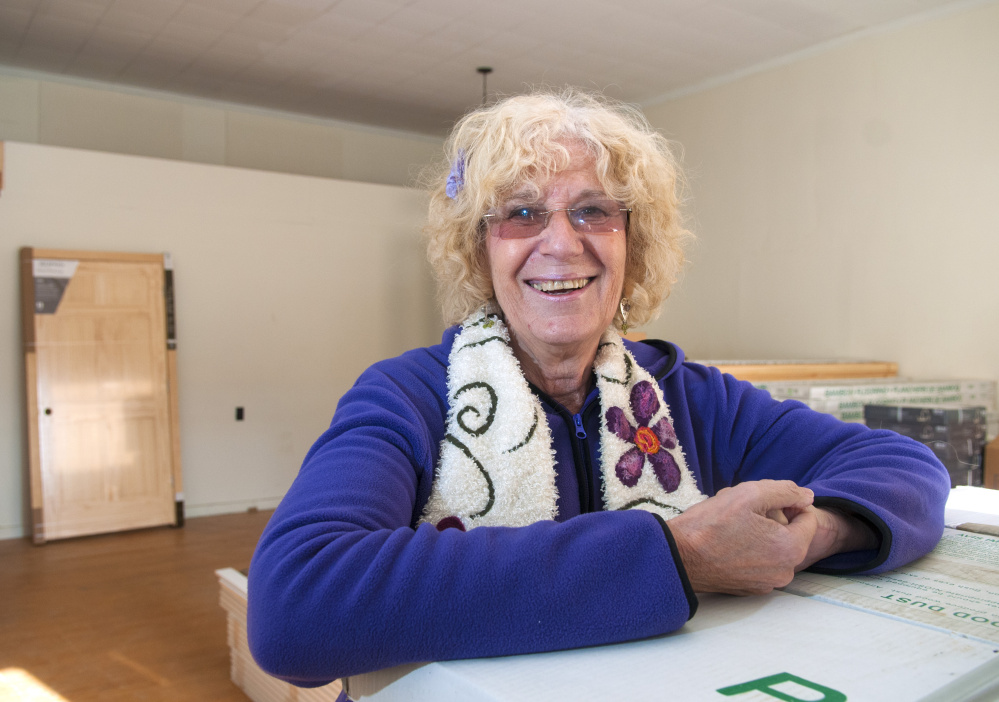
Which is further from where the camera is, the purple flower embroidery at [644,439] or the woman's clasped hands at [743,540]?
the purple flower embroidery at [644,439]

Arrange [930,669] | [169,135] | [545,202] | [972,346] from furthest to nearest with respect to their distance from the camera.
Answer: [169,135] < [972,346] < [545,202] < [930,669]

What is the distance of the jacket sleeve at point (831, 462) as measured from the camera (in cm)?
105

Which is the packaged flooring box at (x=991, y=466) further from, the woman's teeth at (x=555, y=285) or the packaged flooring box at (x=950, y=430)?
the woman's teeth at (x=555, y=285)

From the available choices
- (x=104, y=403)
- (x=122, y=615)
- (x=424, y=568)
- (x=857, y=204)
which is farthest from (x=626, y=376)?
(x=104, y=403)

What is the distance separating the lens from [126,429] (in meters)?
5.79

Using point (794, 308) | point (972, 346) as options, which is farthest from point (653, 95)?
point (972, 346)

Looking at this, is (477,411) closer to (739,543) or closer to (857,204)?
(739,543)

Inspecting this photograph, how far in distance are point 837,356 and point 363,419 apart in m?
5.14

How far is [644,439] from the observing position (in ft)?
4.42

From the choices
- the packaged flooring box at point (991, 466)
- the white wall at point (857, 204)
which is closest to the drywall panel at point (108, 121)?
the white wall at point (857, 204)

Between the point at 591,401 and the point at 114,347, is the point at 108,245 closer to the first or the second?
the point at 114,347

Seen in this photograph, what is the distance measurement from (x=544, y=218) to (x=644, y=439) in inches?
16.6

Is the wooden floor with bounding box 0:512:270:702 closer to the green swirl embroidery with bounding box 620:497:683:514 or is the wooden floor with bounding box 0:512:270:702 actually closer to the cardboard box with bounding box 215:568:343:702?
the cardboard box with bounding box 215:568:343:702

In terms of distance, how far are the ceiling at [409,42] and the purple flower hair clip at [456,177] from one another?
12.8ft
